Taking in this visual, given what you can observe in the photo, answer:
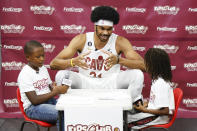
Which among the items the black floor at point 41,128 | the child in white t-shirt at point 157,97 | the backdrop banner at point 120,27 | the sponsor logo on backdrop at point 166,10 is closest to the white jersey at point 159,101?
the child in white t-shirt at point 157,97

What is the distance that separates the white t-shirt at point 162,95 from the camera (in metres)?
2.71

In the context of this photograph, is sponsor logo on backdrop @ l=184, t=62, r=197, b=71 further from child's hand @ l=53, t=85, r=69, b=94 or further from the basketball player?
child's hand @ l=53, t=85, r=69, b=94

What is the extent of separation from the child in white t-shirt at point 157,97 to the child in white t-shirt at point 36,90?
656 mm

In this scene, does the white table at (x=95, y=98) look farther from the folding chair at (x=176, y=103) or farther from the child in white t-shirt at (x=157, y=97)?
the folding chair at (x=176, y=103)

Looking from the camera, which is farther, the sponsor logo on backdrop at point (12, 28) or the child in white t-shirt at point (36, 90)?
the sponsor logo on backdrop at point (12, 28)

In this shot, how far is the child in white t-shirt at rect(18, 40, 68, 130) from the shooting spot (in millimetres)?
2846

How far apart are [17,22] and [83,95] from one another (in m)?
2.20

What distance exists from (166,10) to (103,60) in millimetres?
1361

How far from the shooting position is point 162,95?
8.89 ft

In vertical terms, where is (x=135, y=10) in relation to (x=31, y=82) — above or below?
above

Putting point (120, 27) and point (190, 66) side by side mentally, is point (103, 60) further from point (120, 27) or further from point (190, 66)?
point (190, 66)

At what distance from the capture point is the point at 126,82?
3.35 m

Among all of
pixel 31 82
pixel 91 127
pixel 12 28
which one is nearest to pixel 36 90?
pixel 31 82

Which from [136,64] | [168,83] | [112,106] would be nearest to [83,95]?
[112,106]
